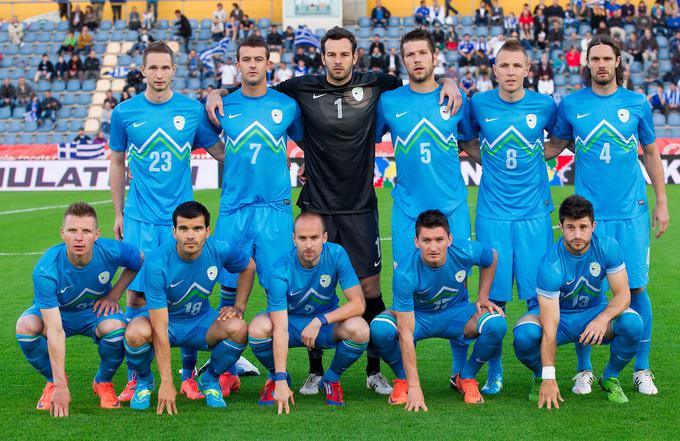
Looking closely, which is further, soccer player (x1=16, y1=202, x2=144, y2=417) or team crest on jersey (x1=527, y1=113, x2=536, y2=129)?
team crest on jersey (x1=527, y1=113, x2=536, y2=129)

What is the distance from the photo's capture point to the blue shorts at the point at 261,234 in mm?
5836

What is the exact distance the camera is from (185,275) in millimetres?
5426

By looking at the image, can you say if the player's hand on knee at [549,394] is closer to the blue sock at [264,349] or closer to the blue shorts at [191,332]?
the blue sock at [264,349]

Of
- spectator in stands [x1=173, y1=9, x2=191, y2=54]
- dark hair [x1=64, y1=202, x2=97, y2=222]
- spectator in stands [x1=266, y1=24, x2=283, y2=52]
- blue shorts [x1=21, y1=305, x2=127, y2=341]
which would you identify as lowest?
blue shorts [x1=21, y1=305, x2=127, y2=341]

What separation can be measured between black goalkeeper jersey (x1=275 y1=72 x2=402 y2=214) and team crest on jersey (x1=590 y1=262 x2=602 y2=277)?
4.61 feet

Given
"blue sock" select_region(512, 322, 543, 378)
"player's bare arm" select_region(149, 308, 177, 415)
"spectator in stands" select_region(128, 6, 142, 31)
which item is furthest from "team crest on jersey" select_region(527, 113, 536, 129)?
"spectator in stands" select_region(128, 6, 142, 31)

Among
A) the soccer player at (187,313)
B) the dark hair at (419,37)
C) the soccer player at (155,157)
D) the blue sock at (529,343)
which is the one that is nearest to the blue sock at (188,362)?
the soccer player at (155,157)

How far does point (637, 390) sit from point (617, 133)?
60.2 inches

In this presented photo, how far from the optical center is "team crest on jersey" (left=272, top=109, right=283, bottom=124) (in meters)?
5.88

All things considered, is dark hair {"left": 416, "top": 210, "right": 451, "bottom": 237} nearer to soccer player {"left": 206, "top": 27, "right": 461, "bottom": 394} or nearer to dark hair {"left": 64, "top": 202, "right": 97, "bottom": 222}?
soccer player {"left": 206, "top": 27, "right": 461, "bottom": 394}

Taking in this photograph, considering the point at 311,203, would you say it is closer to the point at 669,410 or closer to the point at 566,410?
the point at 566,410

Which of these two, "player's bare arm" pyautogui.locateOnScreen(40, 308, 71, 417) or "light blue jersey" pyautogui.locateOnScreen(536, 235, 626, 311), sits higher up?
"light blue jersey" pyautogui.locateOnScreen(536, 235, 626, 311)

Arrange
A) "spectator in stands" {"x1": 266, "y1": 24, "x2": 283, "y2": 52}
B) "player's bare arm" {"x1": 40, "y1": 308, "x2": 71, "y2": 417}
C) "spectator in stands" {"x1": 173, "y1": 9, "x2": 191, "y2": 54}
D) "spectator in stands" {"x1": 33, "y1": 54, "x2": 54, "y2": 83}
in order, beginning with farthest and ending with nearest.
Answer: "spectator in stands" {"x1": 173, "y1": 9, "x2": 191, "y2": 54} < "spectator in stands" {"x1": 33, "y1": 54, "x2": 54, "y2": 83} < "spectator in stands" {"x1": 266, "y1": 24, "x2": 283, "y2": 52} < "player's bare arm" {"x1": 40, "y1": 308, "x2": 71, "y2": 417}

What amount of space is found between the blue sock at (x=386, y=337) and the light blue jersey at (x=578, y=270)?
0.85 m
